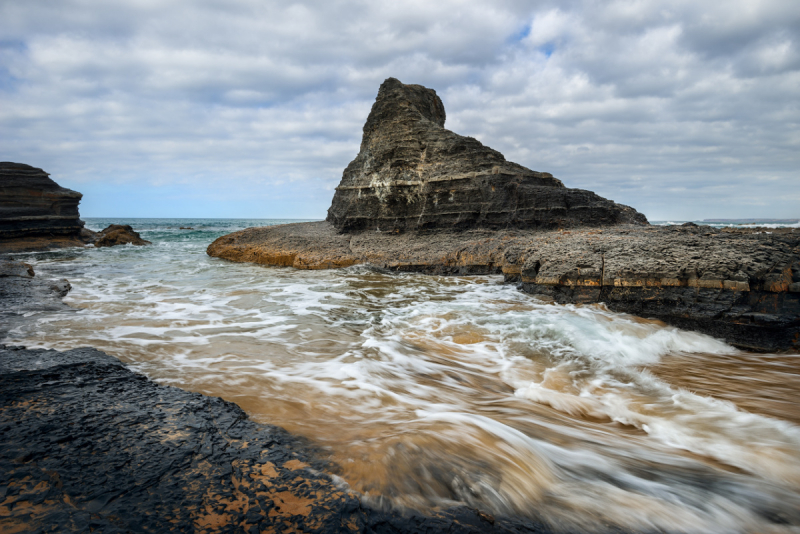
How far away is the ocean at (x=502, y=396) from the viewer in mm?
1729

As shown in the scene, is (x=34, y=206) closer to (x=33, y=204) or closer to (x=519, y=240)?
(x=33, y=204)

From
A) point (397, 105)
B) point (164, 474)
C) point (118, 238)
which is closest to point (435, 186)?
point (397, 105)

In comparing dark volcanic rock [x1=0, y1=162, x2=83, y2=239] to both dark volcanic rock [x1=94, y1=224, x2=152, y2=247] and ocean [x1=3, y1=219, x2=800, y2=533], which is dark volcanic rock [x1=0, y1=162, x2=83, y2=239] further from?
ocean [x1=3, y1=219, x2=800, y2=533]

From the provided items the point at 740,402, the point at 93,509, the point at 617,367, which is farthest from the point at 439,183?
the point at 93,509

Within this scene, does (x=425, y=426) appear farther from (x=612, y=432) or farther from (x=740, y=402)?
(x=740, y=402)

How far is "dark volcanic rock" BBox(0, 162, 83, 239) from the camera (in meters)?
16.7

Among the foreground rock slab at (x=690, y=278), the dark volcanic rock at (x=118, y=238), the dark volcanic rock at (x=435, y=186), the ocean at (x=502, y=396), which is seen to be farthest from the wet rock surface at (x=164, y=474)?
the dark volcanic rock at (x=118, y=238)

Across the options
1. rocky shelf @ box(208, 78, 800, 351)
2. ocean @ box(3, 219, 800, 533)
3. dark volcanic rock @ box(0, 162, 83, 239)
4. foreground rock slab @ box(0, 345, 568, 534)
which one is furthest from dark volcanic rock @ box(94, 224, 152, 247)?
foreground rock slab @ box(0, 345, 568, 534)

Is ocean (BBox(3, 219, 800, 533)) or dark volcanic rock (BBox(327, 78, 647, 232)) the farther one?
dark volcanic rock (BBox(327, 78, 647, 232))

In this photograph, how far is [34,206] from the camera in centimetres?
1747

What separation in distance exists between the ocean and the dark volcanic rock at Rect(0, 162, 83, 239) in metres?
16.3

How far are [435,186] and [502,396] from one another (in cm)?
936

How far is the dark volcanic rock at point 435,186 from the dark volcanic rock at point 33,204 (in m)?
14.5

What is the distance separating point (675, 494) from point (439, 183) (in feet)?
34.4
